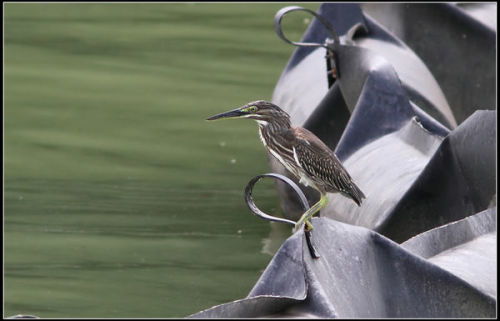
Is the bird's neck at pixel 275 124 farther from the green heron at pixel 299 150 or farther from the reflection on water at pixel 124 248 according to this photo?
the reflection on water at pixel 124 248

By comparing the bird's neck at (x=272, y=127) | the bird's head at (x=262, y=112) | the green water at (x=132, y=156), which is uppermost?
the bird's head at (x=262, y=112)

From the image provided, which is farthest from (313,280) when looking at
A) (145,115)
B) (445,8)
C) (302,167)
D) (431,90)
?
(145,115)

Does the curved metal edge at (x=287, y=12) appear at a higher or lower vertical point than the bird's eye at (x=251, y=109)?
lower

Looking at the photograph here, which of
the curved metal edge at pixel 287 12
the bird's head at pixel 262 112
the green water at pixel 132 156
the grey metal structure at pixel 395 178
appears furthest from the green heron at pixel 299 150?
the curved metal edge at pixel 287 12

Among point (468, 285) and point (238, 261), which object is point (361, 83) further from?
point (468, 285)

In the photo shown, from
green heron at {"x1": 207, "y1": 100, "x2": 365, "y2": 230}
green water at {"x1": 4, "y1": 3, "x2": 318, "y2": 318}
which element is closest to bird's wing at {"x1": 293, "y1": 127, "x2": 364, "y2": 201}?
green heron at {"x1": 207, "y1": 100, "x2": 365, "y2": 230}

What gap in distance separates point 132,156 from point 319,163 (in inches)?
134

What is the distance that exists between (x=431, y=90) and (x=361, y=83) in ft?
3.59

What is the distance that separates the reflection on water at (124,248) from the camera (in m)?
5.26

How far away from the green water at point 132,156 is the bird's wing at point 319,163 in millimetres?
1162

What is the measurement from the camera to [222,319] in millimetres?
2559

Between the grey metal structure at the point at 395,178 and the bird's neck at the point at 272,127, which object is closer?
the grey metal structure at the point at 395,178

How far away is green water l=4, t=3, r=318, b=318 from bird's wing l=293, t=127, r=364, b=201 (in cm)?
116

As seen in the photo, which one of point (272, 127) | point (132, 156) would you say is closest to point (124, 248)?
point (132, 156)
